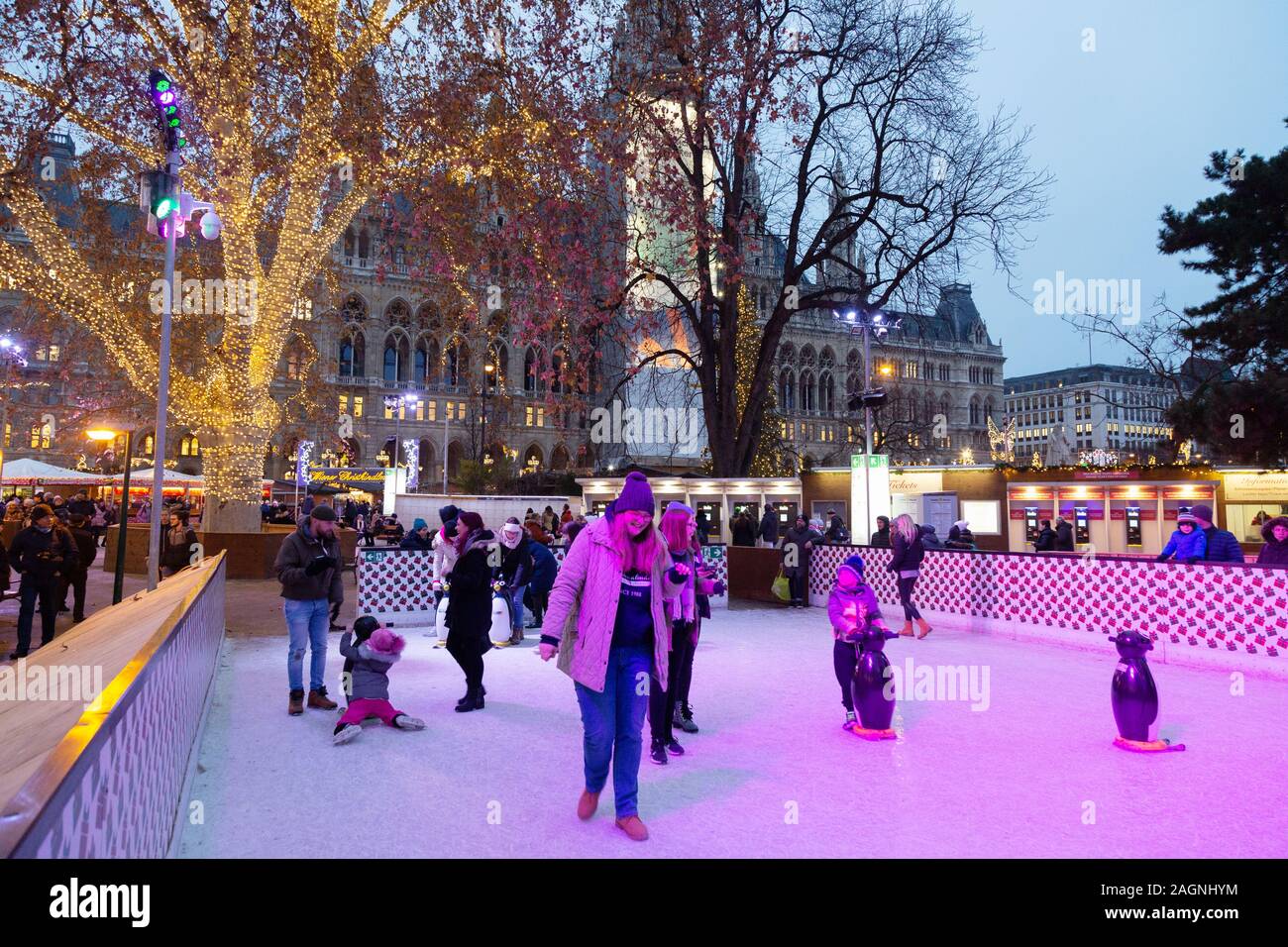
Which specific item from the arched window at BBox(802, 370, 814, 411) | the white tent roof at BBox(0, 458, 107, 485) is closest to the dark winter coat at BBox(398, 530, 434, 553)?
the white tent roof at BBox(0, 458, 107, 485)

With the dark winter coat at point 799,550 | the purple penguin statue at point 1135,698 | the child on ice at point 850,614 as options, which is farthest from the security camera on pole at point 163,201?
the dark winter coat at point 799,550

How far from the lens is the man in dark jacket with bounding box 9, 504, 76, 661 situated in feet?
29.2

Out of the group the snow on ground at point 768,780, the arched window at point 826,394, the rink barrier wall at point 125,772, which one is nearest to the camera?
the rink barrier wall at point 125,772

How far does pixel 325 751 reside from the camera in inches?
212

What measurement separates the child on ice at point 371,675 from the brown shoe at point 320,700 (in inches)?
23.8

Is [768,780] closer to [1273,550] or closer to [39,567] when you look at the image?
[1273,550]

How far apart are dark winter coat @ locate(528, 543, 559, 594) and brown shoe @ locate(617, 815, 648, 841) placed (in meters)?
7.35

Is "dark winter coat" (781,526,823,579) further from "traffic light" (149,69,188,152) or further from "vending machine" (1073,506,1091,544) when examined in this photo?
"vending machine" (1073,506,1091,544)

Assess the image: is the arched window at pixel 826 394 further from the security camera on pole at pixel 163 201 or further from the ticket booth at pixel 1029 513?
the security camera on pole at pixel 163 201

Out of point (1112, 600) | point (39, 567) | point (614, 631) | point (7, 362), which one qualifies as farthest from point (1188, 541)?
point (7, 362)

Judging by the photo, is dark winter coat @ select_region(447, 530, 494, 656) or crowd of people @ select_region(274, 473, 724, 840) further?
dark winter coat @ select_region(447, 530, 494, 656)

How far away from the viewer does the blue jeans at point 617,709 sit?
4.05 m
